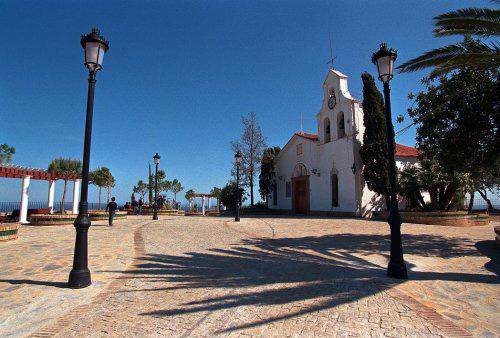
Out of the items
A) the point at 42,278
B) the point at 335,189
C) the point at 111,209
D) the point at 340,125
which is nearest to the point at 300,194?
the point at 335,189

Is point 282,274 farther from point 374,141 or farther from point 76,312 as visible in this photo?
point 374,141

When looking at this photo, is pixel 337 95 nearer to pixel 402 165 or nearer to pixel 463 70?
pixel 402 165

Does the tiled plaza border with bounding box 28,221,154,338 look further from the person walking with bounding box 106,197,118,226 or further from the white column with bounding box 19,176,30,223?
the white column with bounding box 19,176,30,223

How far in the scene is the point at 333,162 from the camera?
22.2 metres

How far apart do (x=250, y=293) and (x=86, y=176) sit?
346 cm

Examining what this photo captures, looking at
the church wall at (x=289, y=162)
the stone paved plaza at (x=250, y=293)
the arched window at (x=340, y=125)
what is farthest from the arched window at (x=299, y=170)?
the stone paved plaza at (x=250, y=293)

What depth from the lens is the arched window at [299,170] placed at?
2559 centimetres

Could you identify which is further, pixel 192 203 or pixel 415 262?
pixel 192 203

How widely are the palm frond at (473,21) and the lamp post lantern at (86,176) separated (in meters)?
7.35

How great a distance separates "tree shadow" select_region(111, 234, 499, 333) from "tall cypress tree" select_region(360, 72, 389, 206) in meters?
9.92

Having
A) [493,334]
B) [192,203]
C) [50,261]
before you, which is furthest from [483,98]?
[192,203]

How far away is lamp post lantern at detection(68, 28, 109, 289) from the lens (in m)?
4.98

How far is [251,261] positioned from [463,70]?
7.72 meters

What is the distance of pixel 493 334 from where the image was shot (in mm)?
3322
